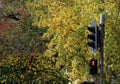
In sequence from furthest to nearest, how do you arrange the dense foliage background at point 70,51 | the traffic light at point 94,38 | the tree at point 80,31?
the tree at point 80,31
the dense foliage background at point 70,51
the traffic light at point 94,38

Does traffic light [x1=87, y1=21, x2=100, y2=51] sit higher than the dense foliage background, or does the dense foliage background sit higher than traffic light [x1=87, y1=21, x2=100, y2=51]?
traffic light [x1=87, y1=21, x2=100, y2=51]

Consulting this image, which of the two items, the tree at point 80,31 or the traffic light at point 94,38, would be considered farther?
the tree at point 80,31

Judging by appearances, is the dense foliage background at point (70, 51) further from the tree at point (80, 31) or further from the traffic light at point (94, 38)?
the traffic light at point (94, 38)

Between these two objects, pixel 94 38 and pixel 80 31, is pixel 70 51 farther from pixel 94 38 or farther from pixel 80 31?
pixel 94 38

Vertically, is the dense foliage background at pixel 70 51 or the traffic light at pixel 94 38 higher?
the traffic light at pixel 94 38

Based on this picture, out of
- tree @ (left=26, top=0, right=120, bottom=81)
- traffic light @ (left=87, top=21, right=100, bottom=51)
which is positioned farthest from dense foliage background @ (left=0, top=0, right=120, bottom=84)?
traffic light @ (left=87, top=21, right=100, bottom=51)

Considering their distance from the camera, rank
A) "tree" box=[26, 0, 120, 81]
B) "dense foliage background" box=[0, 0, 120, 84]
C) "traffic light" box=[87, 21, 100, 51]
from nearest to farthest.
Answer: "traffic light" box=[87, 21, 100, 51]
"dense foliage background" box=[0, 0, 120, 84]
"tree" box=[26, 0, 120, 81]

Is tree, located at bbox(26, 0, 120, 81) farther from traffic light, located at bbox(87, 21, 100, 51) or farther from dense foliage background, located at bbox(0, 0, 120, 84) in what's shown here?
traffic light, located at bbox(87, 21, 100, 51)

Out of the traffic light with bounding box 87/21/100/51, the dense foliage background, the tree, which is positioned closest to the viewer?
the traffic light with bounding box 87/21/100/51

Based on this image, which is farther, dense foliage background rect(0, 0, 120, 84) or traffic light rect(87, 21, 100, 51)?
dense foliage background rect(0, 0, 120, 84)

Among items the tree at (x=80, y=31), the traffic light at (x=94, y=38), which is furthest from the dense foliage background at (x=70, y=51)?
the traffic light at (x=94, y=38)

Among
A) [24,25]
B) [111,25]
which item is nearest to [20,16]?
[24,25]

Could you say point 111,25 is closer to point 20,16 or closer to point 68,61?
point 68,61

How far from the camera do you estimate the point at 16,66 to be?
47.0ft
